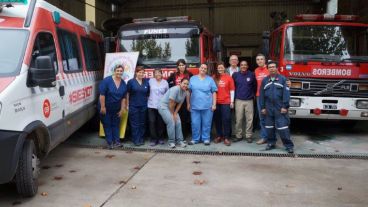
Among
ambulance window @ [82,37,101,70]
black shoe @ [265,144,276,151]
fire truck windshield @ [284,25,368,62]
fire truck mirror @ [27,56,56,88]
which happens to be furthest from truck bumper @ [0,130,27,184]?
fire truck windshield @ [284,25,368,62]

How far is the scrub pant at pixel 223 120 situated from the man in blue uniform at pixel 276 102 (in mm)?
820

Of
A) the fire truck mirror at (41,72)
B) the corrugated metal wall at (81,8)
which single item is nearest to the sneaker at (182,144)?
the fire truck mirror at (41,72)

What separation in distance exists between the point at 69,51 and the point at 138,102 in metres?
1.55

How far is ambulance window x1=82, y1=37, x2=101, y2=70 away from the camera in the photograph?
8.50m

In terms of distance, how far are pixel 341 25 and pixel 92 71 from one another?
5.30m

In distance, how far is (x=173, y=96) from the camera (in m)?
7.43

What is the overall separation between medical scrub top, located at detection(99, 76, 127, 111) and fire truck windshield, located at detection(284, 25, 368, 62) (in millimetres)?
3402

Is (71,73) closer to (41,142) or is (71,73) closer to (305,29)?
(41,142)

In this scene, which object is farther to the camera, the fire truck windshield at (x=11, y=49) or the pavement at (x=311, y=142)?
the pavement at (x=311, y=142)

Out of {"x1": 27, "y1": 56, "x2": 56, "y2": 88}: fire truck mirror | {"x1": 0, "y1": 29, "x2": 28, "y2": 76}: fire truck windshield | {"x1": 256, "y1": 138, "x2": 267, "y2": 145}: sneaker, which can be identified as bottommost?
{"x1": 256, "y1": 138, "x2": 267, "y2": 145}: sneaker

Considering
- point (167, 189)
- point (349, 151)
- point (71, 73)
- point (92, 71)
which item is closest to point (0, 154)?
point (167, 189)

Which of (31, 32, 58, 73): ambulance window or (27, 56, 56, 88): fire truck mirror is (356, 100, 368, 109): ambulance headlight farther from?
(27, 56, 56, 88): fire truck mirror

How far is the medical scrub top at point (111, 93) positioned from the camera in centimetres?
740

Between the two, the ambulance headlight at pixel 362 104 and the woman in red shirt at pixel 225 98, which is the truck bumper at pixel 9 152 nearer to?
the woman in red shirt at pixel 225 98
